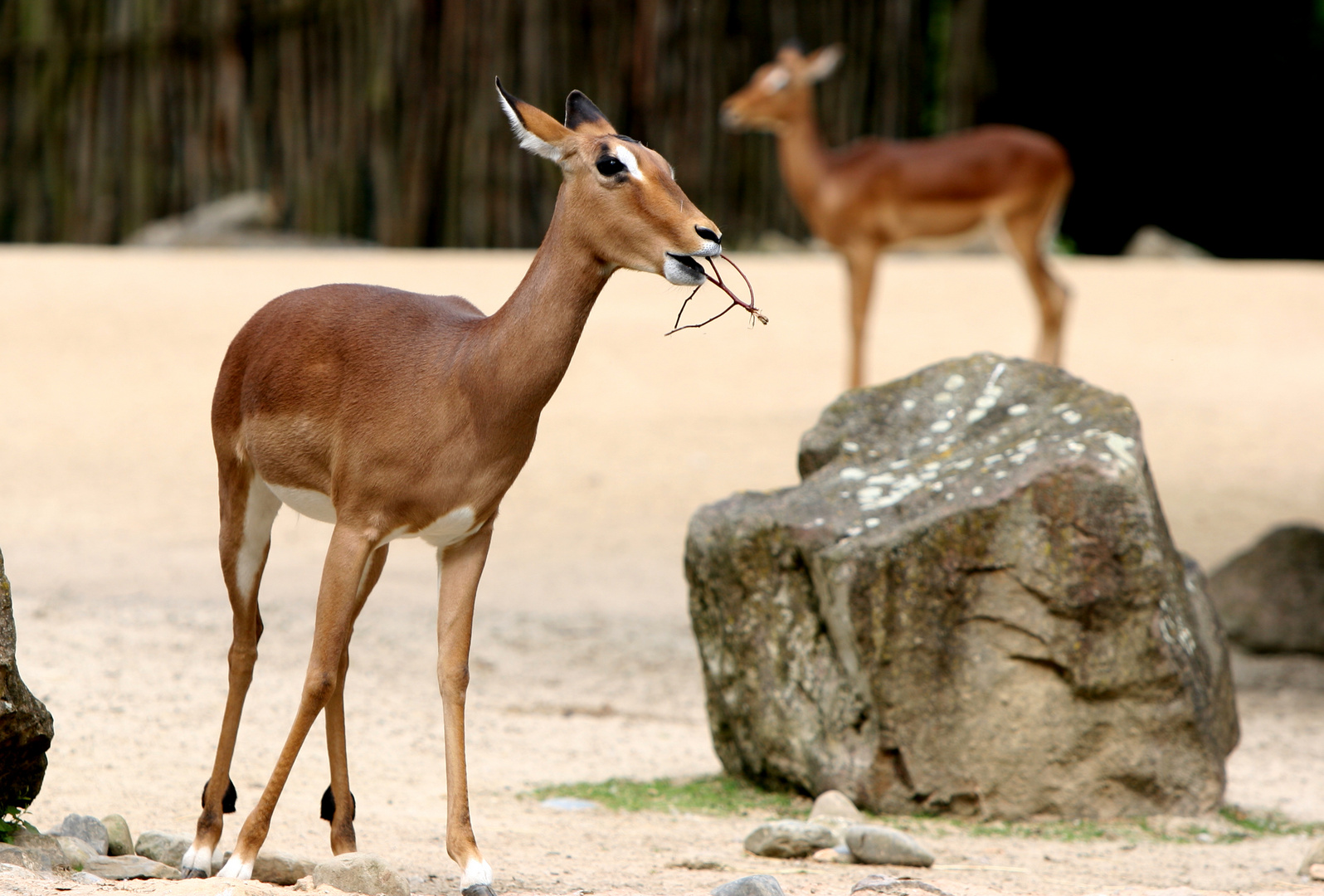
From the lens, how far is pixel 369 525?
3186 mm

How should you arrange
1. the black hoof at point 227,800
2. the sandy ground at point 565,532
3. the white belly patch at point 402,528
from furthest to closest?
the sandy ground at point 565,532 → the black hoof at point 227,800 → the white belly patch at point 402,528

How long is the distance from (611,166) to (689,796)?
7.65ft

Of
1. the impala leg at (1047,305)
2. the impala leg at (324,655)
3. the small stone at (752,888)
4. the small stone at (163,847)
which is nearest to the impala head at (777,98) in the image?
the impala leg at (1047,305)

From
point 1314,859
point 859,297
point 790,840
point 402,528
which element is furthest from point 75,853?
point 859,297

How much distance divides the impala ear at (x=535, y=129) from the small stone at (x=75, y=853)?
1.74m

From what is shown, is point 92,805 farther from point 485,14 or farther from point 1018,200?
point 485,14

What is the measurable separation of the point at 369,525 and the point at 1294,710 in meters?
4.57

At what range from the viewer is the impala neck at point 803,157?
10.8 meters

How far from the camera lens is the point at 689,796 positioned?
4793 mm

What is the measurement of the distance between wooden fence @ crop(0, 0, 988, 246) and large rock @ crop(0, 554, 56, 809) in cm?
1095

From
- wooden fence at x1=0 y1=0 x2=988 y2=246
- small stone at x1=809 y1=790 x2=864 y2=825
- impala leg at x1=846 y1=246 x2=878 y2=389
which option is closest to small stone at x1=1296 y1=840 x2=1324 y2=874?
small stone at x1=809 y1=790 x2=864 y2=825

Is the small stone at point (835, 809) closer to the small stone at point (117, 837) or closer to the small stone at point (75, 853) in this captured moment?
the small stone at point (117, 837)

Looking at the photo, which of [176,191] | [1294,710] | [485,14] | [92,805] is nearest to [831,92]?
[485,14]

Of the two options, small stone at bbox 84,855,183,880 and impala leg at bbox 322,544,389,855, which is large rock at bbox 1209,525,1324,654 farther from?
small stone at bbox 84,855,183,880
